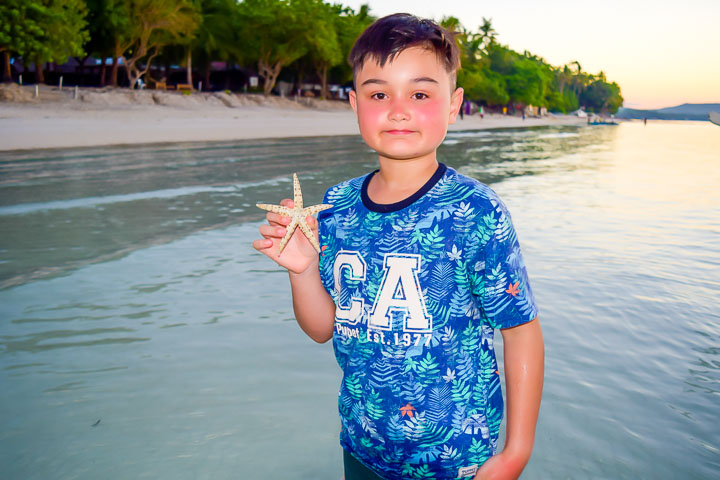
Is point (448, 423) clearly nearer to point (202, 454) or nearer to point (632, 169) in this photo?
point (202, 454)

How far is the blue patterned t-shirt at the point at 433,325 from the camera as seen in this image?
153 centimetres

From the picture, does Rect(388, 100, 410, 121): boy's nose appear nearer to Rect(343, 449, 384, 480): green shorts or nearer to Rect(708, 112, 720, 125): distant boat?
Rect(343, 449, 384, 480): green shorts

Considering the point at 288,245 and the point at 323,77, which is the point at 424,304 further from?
the point at 323,77

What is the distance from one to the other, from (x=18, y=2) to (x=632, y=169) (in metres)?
31.3

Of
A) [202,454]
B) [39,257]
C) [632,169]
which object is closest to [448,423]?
[202,454]

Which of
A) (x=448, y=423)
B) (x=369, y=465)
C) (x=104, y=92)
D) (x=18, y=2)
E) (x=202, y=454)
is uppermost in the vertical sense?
(x=18, y=2)

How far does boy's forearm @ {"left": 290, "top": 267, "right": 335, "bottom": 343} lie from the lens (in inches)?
73.6

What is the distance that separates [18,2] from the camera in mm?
30500

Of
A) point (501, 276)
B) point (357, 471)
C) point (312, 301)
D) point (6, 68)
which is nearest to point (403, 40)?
point (501, 276)

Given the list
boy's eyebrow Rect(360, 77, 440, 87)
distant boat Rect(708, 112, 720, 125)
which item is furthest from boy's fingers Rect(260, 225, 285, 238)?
distant boat Rect(708, 112, 720, 125)

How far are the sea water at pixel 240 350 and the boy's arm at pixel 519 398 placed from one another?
6.10 ft

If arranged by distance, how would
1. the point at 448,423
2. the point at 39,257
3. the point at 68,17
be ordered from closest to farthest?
the point at 448,423 → the point at 39,257 → the point at 68,17

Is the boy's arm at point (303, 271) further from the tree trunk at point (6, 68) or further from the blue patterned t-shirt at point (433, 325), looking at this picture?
the tree trunk at point (6, 68)

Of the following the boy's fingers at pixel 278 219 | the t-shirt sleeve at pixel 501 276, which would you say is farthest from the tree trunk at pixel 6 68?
the t-shirt sleeve at pixel 501 276
